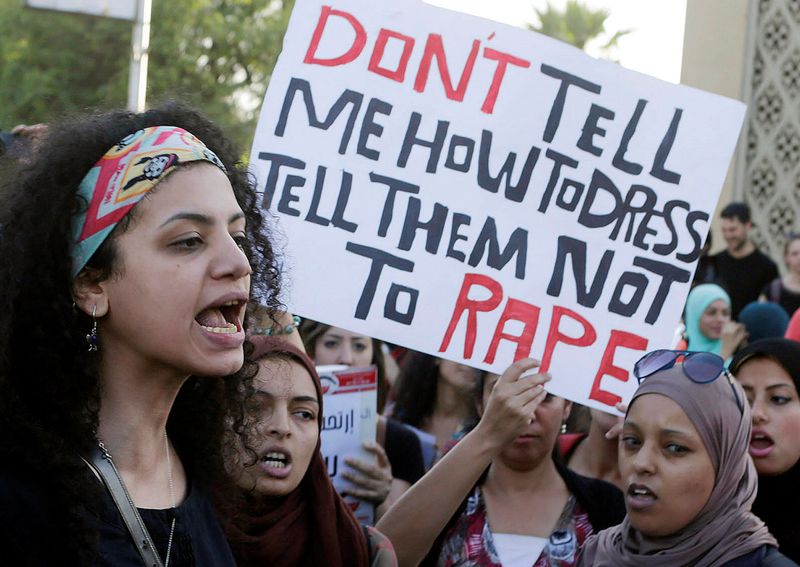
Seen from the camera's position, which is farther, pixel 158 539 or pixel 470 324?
pixel 470 324

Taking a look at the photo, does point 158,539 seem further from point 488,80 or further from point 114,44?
point 114,44

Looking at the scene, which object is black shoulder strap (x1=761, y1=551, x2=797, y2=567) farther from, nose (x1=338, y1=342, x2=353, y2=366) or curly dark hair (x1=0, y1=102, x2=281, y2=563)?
nose (x1=338, y1=342, x2=353, y2=366)

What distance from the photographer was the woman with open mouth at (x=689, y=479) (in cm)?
311

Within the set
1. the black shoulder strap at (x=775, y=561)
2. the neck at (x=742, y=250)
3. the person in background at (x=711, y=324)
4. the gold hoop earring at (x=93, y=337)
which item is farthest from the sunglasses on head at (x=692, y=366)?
the neck at (x=742, y=250)

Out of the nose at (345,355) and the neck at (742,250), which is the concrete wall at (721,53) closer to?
the neck at (742,250)

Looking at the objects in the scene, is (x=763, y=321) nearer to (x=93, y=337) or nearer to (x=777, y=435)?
(x=777, y=435)

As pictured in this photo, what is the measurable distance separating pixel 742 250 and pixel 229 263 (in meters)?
7.80

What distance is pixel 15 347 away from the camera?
2119mm

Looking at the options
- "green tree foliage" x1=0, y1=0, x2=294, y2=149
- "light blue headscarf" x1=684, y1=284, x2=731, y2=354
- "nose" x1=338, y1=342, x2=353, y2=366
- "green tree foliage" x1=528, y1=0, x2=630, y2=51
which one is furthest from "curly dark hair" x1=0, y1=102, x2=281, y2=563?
"green tree foliage" x1=528, y1=0, x2=630, y2=51

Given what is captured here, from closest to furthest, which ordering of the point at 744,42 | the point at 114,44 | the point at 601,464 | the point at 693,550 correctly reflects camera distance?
the point at 693,550 → the point at 601,464 → the point at 744,42 → the point at 114,44

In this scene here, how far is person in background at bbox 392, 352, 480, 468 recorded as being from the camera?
518 cm

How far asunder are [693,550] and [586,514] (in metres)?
0.56

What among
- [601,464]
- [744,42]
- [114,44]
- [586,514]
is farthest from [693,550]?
[114,44]

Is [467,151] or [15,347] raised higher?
[467,151]
